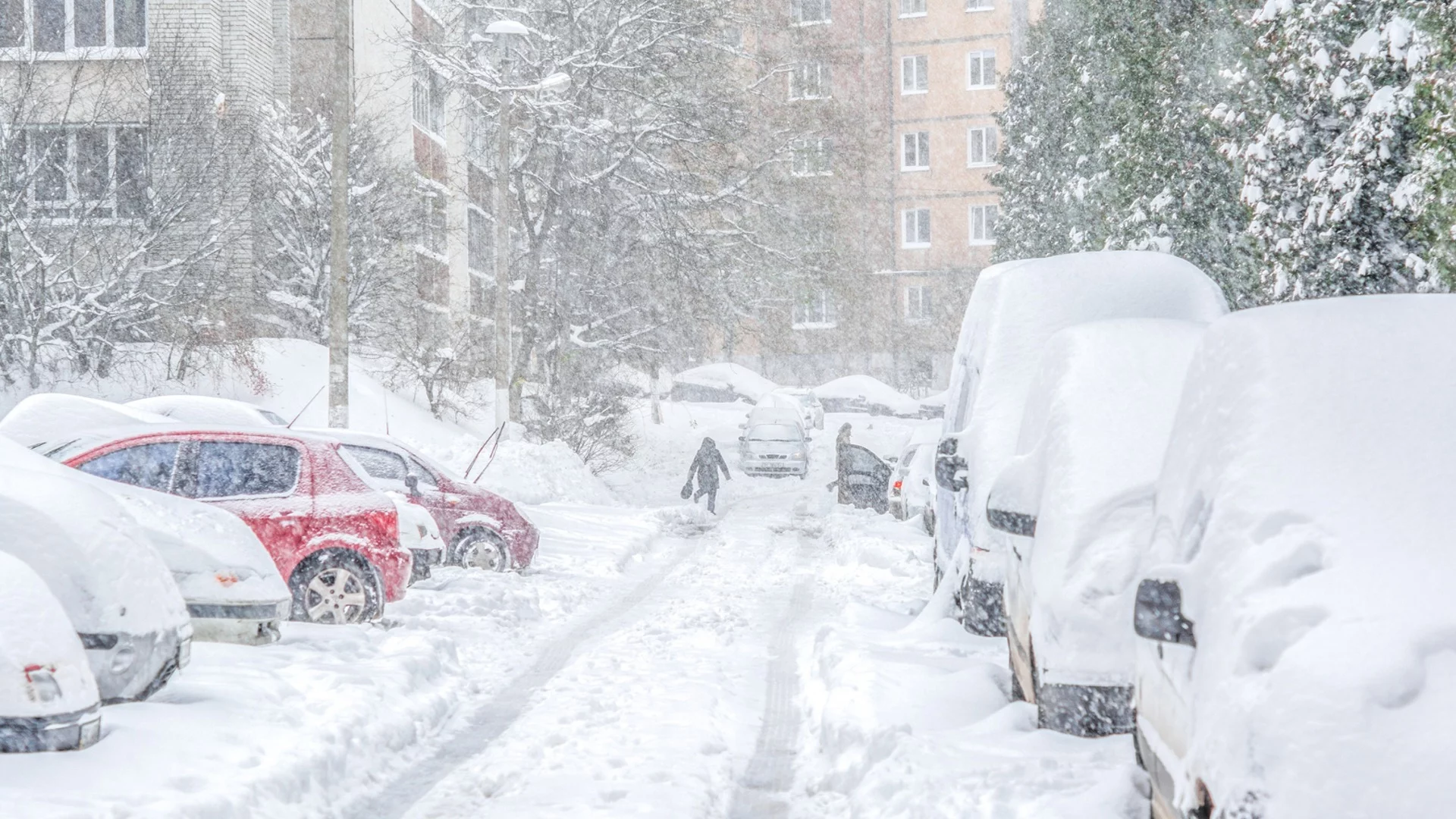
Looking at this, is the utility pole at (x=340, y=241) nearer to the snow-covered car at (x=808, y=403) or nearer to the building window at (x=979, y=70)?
the snow-covered car at (x=808, y=403)

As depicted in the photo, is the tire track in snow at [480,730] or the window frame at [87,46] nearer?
the tire track in snow at [480,730]

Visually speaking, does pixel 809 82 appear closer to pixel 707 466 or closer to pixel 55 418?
pixel 707 466

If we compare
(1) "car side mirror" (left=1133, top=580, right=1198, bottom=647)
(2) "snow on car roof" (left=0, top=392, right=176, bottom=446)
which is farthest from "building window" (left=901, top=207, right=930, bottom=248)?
(1) "car side mirror" (left=1133, top=580, right=1198, bottom=647)

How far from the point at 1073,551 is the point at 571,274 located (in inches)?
964

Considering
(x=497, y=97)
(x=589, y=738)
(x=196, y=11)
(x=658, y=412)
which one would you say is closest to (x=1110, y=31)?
(x=497, y=97)

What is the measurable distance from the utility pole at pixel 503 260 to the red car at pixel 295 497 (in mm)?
12780

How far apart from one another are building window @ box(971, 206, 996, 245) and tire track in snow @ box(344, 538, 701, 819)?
164ft

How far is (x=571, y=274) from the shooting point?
2975 centimetres

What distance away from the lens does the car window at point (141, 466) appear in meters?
10.1

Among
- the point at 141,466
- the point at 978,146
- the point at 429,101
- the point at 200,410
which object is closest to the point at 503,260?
the point at 200,410

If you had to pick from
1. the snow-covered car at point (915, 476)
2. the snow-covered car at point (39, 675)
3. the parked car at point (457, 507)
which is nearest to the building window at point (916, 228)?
the snow-covered car at point (915, 476)

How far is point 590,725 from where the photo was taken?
7852mm

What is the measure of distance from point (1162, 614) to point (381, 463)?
35.5 ft

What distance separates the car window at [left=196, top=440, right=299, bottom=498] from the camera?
34.2 ft
